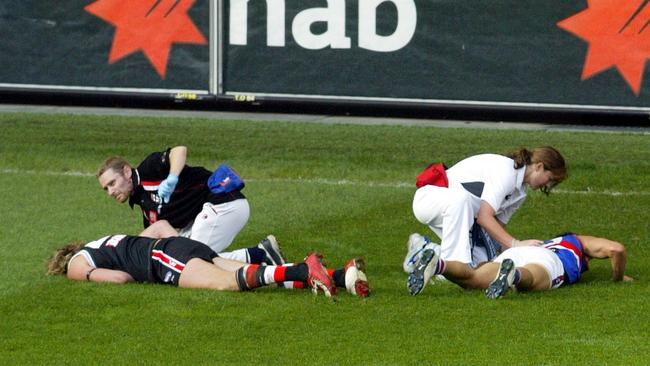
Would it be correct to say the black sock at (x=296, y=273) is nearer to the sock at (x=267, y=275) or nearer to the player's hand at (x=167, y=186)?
the sock at (x=267, y=275)

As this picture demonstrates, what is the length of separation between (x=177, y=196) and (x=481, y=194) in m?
2.32

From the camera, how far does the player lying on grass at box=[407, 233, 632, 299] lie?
9391 millimetres

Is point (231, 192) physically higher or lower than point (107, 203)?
higher

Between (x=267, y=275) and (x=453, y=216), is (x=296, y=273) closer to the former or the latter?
(x=267, y=275)

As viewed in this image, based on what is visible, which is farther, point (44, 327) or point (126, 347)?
point (44, 327)

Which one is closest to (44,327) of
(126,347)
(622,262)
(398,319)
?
(126,347)

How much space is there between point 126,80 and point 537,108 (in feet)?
17.3

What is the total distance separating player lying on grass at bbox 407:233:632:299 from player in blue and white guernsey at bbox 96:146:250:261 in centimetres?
162

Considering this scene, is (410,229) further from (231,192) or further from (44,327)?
(44,327)

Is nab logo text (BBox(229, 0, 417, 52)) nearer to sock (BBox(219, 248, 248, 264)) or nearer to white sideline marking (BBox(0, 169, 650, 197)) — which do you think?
white sideline marking (BBox(0, 169, 650, 197))

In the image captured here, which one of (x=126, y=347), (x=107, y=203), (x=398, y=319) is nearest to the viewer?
(x=126, y=347)

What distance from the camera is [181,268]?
32.6 feet

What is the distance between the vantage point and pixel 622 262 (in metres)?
10.1

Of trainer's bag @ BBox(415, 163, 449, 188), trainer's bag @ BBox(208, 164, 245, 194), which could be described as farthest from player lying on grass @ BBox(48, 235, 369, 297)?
trainer's bag @ BBox(415, 163, 449, 188)
